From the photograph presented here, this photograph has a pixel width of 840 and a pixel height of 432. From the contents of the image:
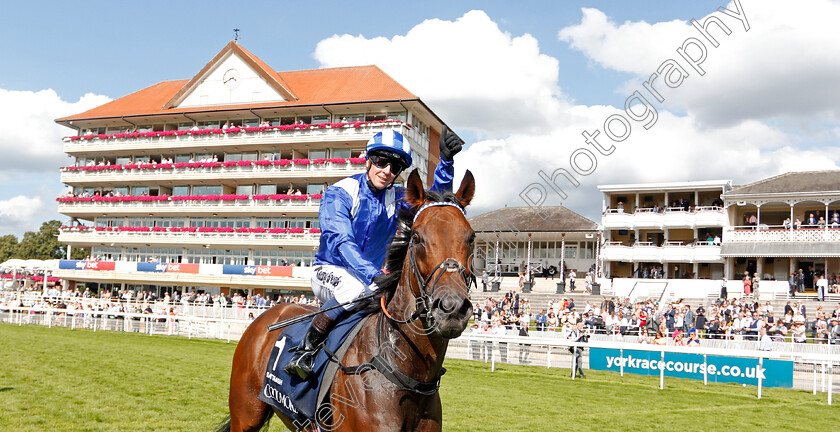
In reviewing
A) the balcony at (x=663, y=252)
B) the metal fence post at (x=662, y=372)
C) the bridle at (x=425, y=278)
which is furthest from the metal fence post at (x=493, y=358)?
the balcony at (x=663, y=252)

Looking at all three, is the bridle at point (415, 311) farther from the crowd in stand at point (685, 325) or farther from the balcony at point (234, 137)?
the balcony at point (234, 137)

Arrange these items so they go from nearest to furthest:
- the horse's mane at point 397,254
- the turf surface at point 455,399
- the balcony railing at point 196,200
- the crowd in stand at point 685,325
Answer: the horse's mane at point 397,254
the turf surface at point 455,399
the crowd in stand at point 685,325
the balcony railing at point 196,200

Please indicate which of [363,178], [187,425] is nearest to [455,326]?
[363,178]

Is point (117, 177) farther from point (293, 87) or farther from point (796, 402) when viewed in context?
point (796, 402)

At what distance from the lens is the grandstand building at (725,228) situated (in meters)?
32.8

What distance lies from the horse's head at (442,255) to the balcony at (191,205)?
1393 inches

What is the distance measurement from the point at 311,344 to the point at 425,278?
1.07m

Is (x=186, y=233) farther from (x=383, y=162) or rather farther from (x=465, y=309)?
(x=465, y=309)

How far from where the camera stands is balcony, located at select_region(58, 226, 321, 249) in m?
38.9

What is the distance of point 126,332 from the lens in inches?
921

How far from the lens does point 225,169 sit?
41562 mm

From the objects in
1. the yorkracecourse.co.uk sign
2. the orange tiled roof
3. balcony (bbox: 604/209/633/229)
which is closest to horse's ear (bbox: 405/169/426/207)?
the yorkracecourse.co.uk sign

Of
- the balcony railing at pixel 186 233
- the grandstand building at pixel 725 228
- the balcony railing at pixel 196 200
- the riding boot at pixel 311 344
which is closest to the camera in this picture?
the riding boot at pixel 311 344

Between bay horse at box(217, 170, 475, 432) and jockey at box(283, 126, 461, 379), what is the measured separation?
20 centimetres
